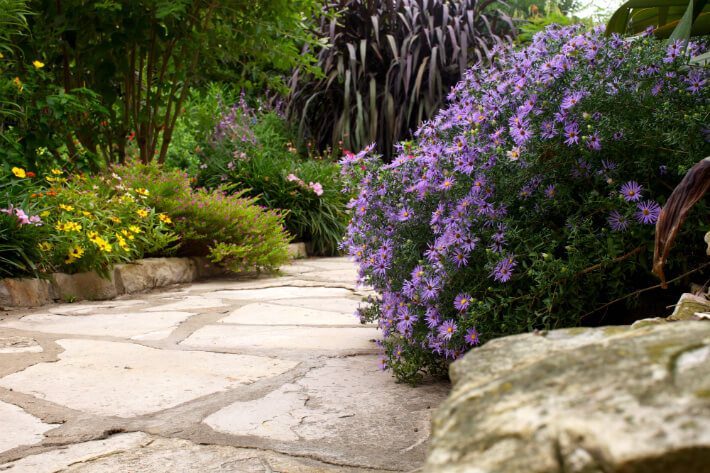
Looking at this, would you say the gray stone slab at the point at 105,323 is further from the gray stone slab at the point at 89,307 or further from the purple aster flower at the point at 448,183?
the purple aster flower at the point at 448,183

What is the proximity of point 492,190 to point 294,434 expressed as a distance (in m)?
0.76

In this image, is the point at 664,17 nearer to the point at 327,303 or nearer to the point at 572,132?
the point at 572,132

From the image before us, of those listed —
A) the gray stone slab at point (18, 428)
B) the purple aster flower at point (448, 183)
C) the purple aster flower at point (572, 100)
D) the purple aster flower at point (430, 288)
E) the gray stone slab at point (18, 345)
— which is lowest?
the gray stone slab at point (18, 428)

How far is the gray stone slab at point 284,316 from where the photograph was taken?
2939 millimetres

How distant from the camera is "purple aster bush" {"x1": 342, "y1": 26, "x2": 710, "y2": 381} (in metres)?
1.55

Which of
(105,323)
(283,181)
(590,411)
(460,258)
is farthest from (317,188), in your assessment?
(590,411)

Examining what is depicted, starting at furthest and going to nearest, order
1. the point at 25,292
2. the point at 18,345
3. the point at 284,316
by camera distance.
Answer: the point at 25,292, the point at 284,316, the point at 18,345

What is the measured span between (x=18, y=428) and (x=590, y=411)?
1.44m

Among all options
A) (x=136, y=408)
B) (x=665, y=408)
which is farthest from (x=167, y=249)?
(x=665, y=408)

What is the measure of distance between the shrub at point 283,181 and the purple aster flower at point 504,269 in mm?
4143

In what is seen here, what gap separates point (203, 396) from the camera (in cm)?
181

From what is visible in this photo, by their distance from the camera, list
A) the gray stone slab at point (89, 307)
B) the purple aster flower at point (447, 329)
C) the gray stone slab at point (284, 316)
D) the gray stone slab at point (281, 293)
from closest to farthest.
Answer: the purple aster flower at point (447, 329) → the gray stone slab at point (284, 316) → the gray stone slab at point (89, 307) → the gray stone slab at point (281, 293)

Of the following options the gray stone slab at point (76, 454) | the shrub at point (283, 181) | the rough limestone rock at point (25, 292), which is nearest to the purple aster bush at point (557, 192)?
the gray stone slab at point (76, 454)

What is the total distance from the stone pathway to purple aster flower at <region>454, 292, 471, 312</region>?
28 cm
